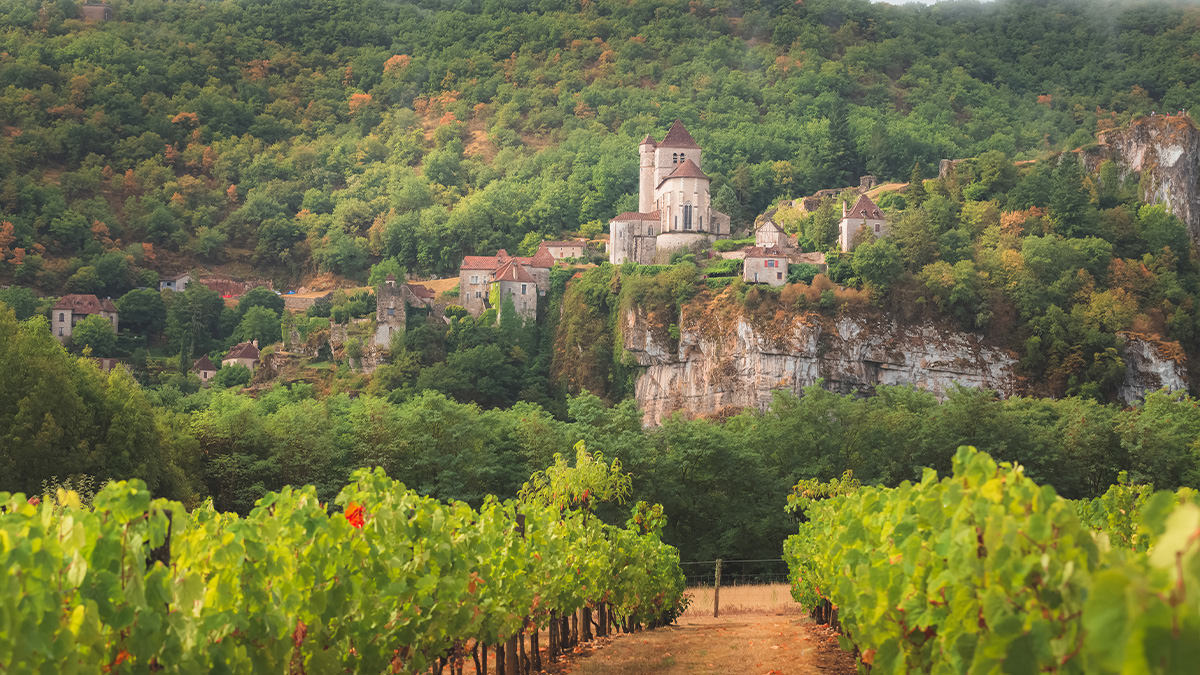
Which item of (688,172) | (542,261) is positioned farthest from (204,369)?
(688,172)

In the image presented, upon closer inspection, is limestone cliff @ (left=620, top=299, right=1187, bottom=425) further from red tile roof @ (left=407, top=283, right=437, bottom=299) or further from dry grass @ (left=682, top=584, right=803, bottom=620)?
dry grass @ (left=682, top=584, right=803, bottom=620)

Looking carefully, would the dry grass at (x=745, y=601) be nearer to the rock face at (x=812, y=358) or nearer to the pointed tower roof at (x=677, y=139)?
the rock face at (x=812, y=358)

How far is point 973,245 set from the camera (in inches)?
3196

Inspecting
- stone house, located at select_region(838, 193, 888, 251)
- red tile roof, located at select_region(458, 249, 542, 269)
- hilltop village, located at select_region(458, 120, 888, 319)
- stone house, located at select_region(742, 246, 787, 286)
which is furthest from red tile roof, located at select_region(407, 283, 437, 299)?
stone house, located at select_region(838, 193, 888, 251)

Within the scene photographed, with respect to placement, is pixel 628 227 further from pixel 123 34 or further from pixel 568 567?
pixel 123 34

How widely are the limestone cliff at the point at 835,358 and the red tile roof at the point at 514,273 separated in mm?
15175

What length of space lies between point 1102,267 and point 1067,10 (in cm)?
10999

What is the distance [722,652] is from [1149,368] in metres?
62.3

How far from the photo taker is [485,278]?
91375 mm

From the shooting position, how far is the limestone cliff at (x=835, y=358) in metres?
72.9

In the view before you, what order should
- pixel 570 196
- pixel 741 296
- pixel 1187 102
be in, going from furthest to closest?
pixel 1187 102 < pixel 570 196 < pixel 741 296

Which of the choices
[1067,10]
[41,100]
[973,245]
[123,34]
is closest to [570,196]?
[973,245]

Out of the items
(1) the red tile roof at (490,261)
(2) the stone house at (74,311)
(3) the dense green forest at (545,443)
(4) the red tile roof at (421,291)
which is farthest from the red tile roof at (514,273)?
(3) the dense green forest at (545,443)

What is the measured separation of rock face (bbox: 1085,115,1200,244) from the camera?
9069 centimetres
